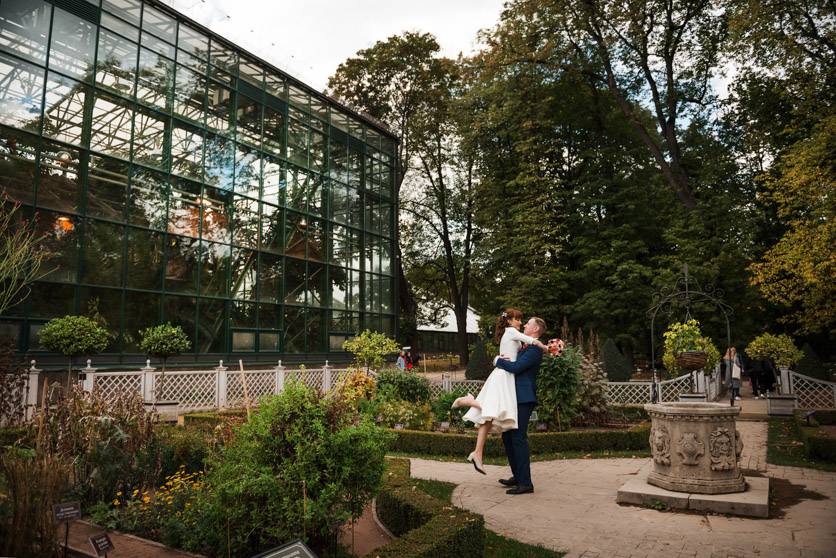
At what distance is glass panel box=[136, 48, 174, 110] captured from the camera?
1603 cm

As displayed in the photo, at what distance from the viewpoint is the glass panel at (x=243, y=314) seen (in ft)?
59.1

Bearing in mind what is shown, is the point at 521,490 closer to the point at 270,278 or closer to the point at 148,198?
the point at 148,198

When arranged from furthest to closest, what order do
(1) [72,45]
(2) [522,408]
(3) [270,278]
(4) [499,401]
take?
(3) [270,278], (1) [72,45], (2) [522,408], (4) [499,401]

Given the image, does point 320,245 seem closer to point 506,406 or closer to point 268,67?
point 268,67

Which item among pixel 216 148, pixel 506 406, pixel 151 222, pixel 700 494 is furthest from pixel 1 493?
pixel 216 148

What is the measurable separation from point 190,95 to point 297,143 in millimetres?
4832

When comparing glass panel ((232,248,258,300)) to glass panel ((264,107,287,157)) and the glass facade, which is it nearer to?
the glass facade

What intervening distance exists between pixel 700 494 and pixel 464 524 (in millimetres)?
3339

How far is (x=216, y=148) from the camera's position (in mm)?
18141

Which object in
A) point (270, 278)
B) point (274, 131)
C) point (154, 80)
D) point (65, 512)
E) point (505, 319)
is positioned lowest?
point (65, 512)

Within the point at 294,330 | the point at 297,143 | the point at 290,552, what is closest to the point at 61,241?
the point at 294,330

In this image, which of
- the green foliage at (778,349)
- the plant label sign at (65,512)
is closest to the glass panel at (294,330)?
the green foliage at (778,349)

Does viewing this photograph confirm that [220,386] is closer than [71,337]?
No

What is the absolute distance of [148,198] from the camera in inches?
624
